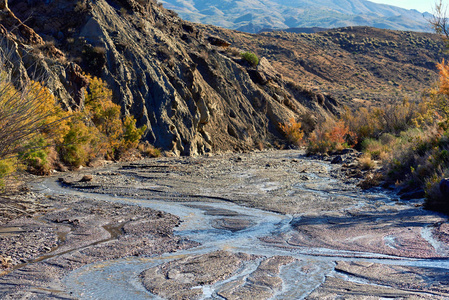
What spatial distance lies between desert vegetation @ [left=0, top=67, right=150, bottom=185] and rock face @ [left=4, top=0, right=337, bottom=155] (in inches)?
57.9

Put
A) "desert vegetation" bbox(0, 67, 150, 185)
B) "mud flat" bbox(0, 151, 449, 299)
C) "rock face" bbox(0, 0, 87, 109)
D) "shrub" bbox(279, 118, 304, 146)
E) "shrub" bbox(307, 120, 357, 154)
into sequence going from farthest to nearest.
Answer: "shrub" bbox(279, 118, 304, 146)
"shrub" bbox(307, 120, 357, 154)
"rock face" bbox(0, 0, 87, 109)
"desert vegetation" bbox(0, 67, 150, 185)
"mud flat" bbox(0, 151, 449, 299)

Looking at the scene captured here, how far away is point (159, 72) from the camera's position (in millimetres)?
30922

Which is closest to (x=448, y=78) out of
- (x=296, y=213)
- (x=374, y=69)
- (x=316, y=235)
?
(x=296, y=213)

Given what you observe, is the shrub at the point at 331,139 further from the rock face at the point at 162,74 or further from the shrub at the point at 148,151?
the shrub at the point at 148,151

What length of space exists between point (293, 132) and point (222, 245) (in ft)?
108

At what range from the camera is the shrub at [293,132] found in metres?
40.3

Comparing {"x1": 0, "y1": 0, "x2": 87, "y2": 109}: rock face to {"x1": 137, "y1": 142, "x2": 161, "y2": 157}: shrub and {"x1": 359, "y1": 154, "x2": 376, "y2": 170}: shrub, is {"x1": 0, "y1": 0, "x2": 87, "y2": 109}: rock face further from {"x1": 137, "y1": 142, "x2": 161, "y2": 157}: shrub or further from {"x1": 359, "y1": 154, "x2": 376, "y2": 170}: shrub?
{"x1": 359, "y1": 154, "x2": 376, "y2": 170}: shrub

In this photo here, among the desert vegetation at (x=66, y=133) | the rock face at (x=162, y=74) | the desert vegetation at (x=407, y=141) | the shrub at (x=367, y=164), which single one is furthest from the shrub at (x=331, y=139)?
the desert vegetation at (x=66, y=133)

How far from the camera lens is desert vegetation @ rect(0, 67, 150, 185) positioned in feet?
23.3

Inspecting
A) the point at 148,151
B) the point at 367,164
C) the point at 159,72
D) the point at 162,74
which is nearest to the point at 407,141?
the point at 367,164

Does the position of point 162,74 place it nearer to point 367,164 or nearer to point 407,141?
point 367,164

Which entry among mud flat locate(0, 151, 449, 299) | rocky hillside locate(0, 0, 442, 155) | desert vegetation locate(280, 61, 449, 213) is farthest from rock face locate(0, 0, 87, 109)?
desert vegetation locate(280, 61, 449, 213)

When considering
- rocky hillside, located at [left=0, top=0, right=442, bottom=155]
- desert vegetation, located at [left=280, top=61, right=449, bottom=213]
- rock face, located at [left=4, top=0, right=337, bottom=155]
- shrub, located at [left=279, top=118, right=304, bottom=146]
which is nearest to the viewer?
desert vegetation, located at [left=280, top=61, right=449, bottom=213]

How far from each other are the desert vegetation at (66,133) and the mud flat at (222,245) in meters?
1.78
